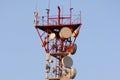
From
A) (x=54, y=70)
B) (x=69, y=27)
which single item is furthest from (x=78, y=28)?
(x=54, y=70)

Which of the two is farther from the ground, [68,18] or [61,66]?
[68,18]

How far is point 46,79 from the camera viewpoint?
69125 mm

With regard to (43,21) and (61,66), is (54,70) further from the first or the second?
(43,21)

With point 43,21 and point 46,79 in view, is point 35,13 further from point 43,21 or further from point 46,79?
point 46,79

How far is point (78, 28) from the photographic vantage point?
70.6 meters

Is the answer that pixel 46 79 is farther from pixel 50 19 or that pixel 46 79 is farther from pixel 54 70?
pixel 50 19

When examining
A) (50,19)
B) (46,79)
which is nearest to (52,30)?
(50,19)

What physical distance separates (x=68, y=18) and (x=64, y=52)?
3943mm

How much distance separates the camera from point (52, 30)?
71.1 metres

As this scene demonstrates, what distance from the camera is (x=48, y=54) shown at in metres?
70.1

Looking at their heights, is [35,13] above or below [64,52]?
above

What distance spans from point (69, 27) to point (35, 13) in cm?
418

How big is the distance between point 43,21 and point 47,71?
578cm

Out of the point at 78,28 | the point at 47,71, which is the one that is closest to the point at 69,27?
the point at 78,28
